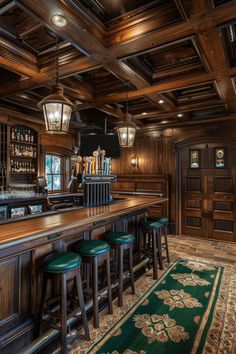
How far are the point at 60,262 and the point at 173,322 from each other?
58.3 inches

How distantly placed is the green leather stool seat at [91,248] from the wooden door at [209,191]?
4.16 metres

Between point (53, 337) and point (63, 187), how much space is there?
4952 millimetres

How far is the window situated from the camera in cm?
629

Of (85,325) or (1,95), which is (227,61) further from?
(1,95)

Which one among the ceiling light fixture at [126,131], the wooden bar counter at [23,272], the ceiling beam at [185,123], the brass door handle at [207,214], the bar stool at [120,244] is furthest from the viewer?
the brass door handle at [207,214]

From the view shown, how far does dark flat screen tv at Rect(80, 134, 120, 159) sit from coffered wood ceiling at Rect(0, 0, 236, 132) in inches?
26.0

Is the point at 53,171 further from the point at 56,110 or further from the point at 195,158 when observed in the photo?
the point at 56,110

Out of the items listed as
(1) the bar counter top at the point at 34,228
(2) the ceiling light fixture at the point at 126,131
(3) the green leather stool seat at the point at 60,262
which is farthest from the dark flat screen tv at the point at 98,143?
(3) the green leather stool seat at the point at 60,262

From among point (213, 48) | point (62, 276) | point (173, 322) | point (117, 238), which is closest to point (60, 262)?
point (62, 276)

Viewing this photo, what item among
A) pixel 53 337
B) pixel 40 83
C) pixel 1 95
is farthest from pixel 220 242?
pixel 1 95

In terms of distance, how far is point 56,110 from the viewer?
2.40 metres

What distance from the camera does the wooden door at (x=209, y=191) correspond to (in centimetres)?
550

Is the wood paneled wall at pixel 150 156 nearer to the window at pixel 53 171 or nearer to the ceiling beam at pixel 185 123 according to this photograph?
the ceiling beam at pixel 185 123

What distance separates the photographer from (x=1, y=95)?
13.4ft
